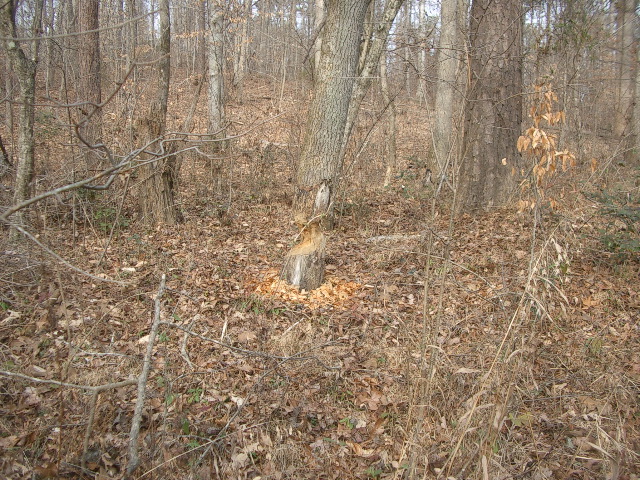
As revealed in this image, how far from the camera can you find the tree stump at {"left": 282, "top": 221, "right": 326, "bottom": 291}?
512 centimetres

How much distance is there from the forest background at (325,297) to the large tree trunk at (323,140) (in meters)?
0.03

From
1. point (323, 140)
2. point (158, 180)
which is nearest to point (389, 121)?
point (323, 140)

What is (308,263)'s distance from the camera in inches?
201

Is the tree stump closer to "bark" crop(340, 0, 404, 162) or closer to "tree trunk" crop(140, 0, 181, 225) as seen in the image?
"bark" crop(340, 0, 404, 162)

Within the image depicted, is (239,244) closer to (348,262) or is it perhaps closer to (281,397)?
(348,262)

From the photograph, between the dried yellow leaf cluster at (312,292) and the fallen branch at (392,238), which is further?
the fallen branch at (392,238)

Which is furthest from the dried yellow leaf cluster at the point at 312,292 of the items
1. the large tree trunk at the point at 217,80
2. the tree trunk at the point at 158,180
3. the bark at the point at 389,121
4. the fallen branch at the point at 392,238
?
the bark at the point at 389,121

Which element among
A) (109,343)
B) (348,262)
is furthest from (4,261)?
(348,262)

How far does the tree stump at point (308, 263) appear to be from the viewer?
5.12 metres

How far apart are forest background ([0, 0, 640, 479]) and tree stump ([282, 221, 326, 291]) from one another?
3 cm

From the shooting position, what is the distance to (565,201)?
7113 mm

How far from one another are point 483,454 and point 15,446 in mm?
2810

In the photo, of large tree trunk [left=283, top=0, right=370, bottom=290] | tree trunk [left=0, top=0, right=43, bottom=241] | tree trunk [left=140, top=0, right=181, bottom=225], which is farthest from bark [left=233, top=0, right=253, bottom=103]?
large tree trunk [left=283, top=0, right=370, bottom=290]

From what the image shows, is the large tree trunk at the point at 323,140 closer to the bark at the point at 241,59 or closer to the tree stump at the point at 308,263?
the tree stump at the point at 308,263
